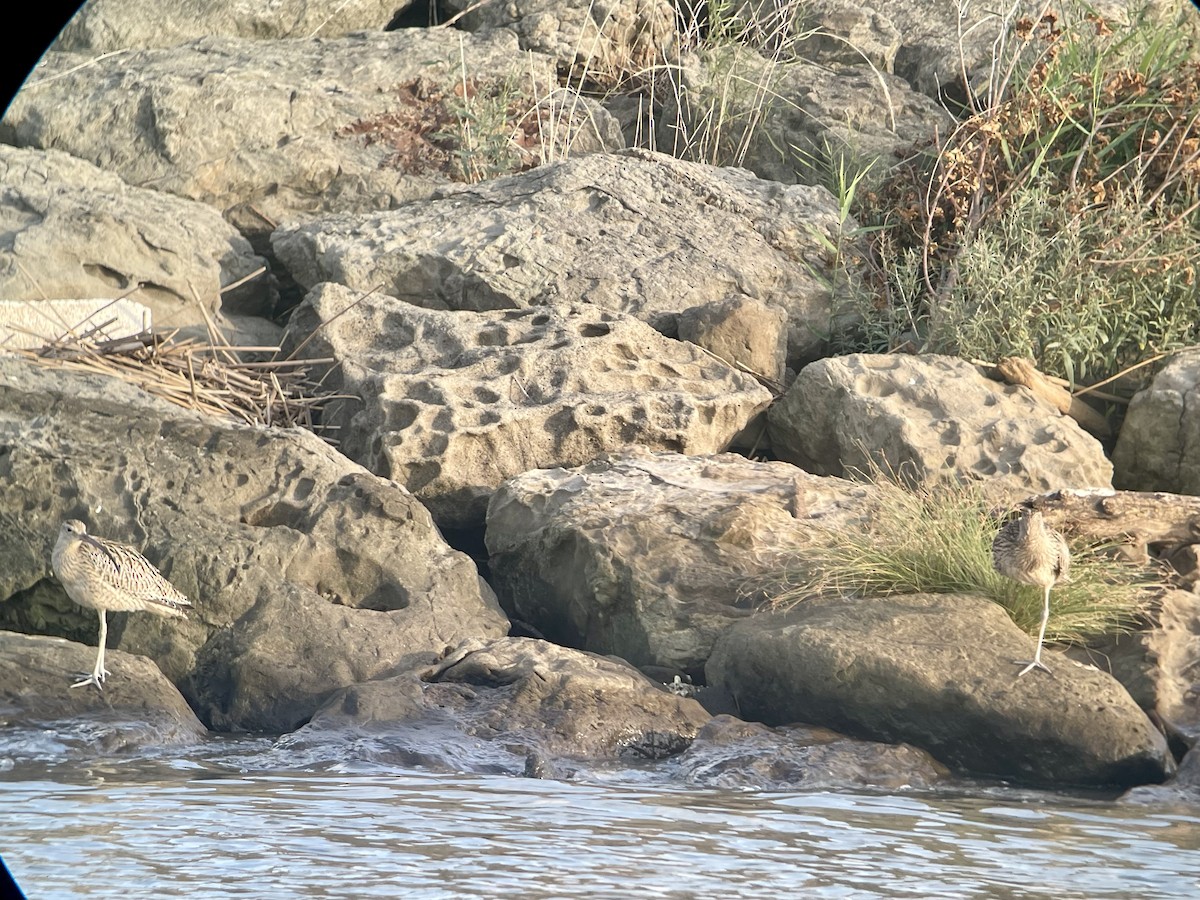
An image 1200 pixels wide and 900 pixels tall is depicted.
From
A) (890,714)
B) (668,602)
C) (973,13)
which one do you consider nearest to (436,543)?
(668,602)

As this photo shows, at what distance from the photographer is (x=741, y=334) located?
9875mm

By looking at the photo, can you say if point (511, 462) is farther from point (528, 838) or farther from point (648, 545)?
point (528, 838)

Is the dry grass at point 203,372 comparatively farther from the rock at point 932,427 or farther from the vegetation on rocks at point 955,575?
the vegetation on rocks at point 955,575

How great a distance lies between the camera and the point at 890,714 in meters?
6.73

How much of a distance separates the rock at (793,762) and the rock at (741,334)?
364 cm

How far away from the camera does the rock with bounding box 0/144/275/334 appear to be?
10.1 meters

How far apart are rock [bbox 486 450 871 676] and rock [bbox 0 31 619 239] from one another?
4437 millimetres

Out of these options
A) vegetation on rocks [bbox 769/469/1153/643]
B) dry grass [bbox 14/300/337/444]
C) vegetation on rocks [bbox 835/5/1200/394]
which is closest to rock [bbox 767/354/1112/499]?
vegetation on rocks [bbox 835/5/1200/394]

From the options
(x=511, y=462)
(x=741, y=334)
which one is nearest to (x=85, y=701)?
(x=511, y=462)

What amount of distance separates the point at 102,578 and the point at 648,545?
2.72 metres

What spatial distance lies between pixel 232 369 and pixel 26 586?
2536 millimetres

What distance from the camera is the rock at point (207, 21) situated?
1364cm

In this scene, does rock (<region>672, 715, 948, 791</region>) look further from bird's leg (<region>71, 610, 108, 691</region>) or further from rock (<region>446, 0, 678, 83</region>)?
rock (<region>446, 0, 678, 83</region>)

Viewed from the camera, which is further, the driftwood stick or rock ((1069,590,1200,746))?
the driftwood stick
